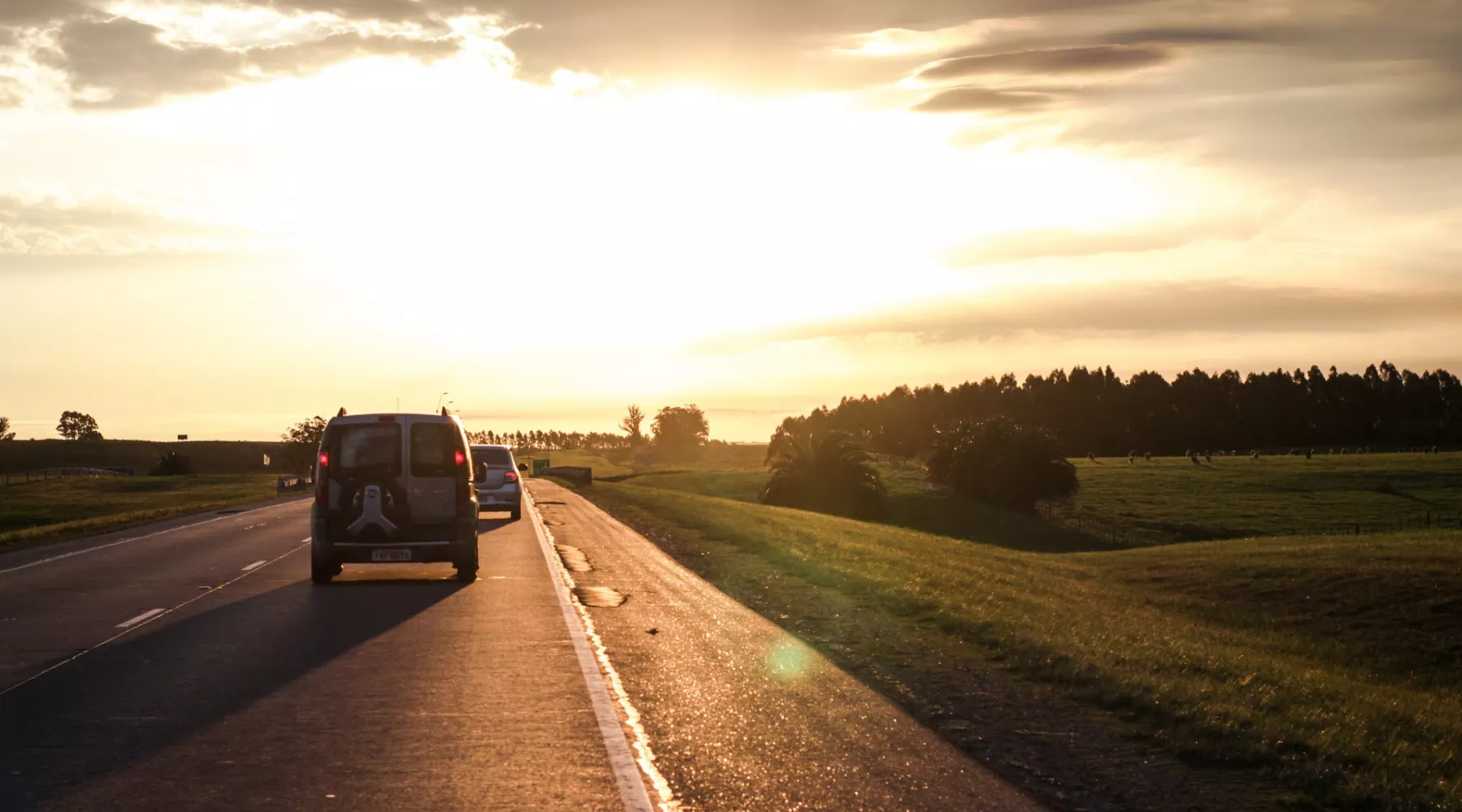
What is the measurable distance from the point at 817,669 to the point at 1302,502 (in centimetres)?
9273

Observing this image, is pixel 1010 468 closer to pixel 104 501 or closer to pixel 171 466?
pixel 104 501

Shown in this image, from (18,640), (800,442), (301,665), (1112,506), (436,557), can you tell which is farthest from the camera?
(1112,506)

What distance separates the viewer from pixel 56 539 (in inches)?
1261

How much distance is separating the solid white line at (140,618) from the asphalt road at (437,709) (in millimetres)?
43

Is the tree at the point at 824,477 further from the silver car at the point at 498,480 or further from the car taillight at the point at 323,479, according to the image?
the car taillight at the point at 323,479

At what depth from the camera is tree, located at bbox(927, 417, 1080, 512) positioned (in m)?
90.9

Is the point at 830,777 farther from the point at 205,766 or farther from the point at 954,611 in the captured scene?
the point at 954,611

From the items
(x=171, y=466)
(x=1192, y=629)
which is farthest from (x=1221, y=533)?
(x=171, y=466)

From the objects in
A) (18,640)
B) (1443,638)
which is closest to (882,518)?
(1443,638)

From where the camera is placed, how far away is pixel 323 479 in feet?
63.2

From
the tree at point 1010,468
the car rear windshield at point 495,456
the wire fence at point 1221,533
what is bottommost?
the wire fence at point 1221,533

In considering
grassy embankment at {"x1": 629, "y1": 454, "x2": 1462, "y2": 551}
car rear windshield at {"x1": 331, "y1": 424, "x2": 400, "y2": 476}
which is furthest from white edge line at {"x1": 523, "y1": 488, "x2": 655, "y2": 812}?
grassy embankment at {"x1": 629, "y1": 454, "x2": 1462, "y2": 551}

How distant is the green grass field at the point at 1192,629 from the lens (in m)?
8.93

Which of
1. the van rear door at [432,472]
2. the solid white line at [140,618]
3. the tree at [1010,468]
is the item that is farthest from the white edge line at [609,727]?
the tree at [1010,468]
